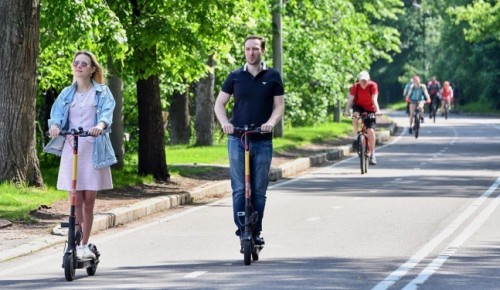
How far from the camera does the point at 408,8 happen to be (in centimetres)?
10712

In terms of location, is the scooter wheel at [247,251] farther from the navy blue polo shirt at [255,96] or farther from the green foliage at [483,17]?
the green foliage at [483,17]

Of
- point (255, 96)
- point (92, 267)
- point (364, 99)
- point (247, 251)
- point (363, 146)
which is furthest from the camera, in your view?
point (364, 99)

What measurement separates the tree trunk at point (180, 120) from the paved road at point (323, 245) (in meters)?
15.5

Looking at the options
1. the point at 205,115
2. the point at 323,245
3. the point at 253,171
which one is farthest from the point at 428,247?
the point at 205,115

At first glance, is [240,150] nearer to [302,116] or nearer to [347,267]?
[347,267]

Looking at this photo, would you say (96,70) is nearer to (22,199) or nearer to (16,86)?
(22,199)

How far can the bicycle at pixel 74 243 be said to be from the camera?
37.9 feet

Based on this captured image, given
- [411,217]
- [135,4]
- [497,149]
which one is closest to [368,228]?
[411,217]

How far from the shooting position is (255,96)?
12977mm

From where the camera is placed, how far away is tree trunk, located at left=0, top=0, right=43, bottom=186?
61.5 feet

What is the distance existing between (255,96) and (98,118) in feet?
5.16

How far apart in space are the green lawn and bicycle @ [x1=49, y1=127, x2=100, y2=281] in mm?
4244

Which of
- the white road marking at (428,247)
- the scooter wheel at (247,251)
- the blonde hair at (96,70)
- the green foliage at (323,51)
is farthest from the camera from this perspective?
the green foliage at (323,51)

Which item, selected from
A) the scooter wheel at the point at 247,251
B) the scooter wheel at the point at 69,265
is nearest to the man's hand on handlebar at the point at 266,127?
the scooter wheel at the point at 247,251
